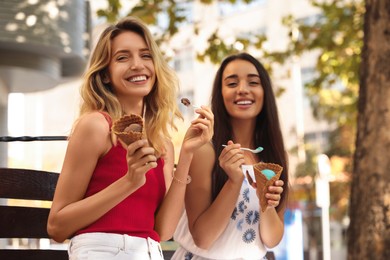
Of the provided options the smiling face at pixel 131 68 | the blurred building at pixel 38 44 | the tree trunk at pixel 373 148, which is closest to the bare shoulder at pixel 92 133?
the smiling face at pixel 131 68

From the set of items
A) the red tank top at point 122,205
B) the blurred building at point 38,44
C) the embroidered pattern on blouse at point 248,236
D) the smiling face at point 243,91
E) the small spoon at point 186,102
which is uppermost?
the blurred building at point 38,44

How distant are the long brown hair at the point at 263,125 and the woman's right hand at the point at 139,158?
1302 millimetres

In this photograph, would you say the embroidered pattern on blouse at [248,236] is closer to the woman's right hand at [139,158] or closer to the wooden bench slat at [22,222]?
the wooden bench slat at [22,222]

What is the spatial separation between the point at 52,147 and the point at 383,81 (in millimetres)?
45119

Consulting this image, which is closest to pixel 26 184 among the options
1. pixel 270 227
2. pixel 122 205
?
pixel 122 205

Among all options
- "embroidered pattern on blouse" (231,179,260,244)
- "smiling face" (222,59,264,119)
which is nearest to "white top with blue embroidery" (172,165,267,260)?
"embroidered pattern on blouse" (231,179,260,244)

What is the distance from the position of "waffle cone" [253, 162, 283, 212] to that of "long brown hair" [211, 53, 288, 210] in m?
0.59

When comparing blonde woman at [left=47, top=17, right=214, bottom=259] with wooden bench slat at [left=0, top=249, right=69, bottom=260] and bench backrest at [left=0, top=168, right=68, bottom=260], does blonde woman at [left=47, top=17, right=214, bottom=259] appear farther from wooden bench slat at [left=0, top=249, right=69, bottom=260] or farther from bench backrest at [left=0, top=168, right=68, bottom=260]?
wooden bench slat at [left=0, top=249, right=69, bottom=260]

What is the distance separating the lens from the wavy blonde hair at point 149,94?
3592mm

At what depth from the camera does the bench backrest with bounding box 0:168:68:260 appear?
4.01 metres

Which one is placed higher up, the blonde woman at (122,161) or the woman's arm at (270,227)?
the blonde woman at (122,161)

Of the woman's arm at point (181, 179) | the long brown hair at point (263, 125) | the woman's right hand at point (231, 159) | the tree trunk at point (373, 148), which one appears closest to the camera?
the woman's arm at point (181, 179)

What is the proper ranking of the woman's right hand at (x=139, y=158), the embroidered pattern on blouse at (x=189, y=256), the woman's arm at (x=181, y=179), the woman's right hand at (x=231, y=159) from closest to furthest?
the woman's right hand at (x=139, y=158)
the woman's arm at (x=181, y=179)
the woman's right hand at (x=231, y=159)
the embroidered pattern on blouse at (x=189, y=256)

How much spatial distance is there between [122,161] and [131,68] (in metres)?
0.39
